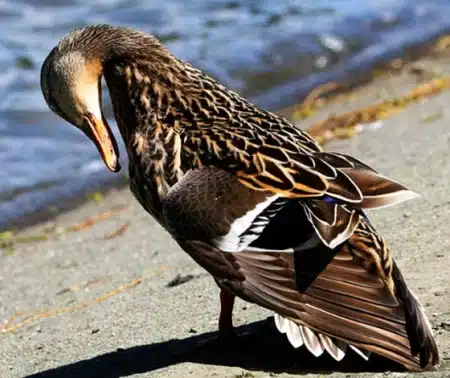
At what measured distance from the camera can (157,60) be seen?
596 centimetres

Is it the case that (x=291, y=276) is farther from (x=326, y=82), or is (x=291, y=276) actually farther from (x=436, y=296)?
(x=326, y=82)

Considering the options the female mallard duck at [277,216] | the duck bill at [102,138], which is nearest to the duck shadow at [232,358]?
the female mallard duck at [277,216]

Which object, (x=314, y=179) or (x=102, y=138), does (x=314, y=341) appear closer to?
(x=314, y=179)

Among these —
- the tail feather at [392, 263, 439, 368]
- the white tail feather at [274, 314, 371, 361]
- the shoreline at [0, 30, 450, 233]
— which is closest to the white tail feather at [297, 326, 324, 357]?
the white tail feather at [274, 314, 371, 361]

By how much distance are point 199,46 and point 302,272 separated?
10982 mm

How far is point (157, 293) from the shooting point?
695 cm

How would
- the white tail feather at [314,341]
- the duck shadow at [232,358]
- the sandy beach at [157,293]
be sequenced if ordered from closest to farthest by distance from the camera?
the white tail feather at [314,341] → the duck shadow at [232,358] → the sandy beach at [157,293]

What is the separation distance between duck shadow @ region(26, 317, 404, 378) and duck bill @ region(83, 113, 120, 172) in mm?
959

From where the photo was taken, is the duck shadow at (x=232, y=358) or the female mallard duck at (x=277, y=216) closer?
the female mallard duck at (x=277, y=216)

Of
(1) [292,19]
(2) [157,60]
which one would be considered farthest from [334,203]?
(1) [292,19]

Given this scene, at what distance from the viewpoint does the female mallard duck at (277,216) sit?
4891mm

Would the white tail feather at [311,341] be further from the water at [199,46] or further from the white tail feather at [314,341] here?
the water at [199,46]

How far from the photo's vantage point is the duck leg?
570 cm

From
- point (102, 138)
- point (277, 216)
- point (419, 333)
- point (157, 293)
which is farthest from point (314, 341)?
point (157, 293)
